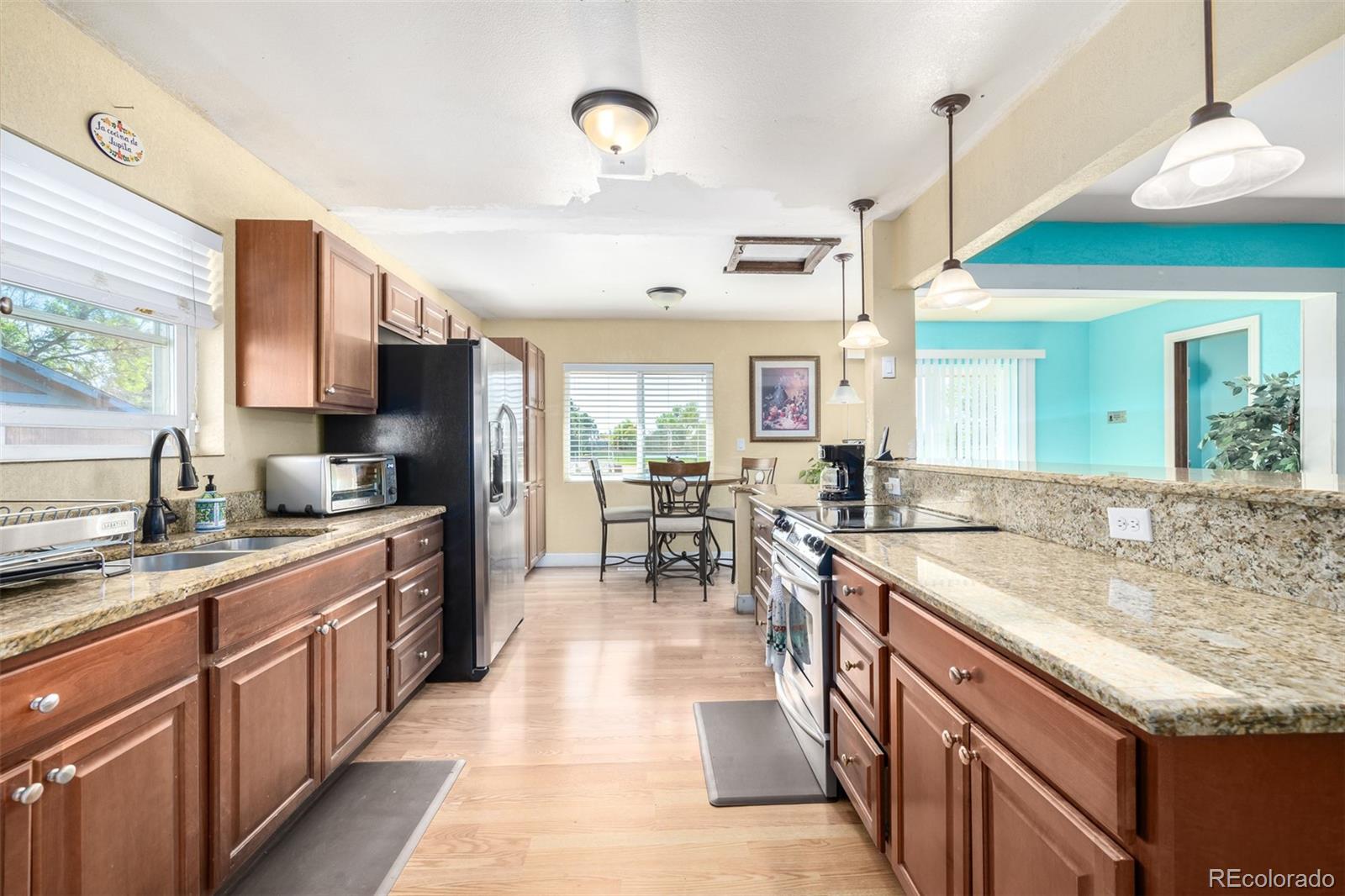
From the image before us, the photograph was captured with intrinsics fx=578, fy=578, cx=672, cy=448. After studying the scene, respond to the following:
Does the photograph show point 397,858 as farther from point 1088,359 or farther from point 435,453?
point 1088,359

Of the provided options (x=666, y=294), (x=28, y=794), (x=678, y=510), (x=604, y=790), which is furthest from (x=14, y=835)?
(x=666, y=294)

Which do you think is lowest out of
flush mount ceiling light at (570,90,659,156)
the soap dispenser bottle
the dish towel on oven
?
the dish towel on oven

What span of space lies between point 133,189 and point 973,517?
300cm

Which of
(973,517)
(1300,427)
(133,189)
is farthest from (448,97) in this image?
(1300,427)

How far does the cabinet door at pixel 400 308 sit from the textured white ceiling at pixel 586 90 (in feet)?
1.14

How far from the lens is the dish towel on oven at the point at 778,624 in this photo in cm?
223

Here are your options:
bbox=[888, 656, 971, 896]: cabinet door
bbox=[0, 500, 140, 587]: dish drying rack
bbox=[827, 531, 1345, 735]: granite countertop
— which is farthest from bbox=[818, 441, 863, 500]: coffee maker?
bbox=[0, 500, 140, 587]: dish drying rack

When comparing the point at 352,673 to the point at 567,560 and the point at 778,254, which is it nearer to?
the point at 778,254

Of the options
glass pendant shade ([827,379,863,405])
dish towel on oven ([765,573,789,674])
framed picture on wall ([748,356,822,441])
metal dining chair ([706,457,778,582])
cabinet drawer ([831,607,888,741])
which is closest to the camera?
cabinet drawer ([831,607,888,741])

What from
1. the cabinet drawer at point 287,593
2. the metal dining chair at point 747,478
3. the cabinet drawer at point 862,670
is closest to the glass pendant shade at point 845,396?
the metal dining chair at point 747,478

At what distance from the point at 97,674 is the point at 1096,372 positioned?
710 centimetres

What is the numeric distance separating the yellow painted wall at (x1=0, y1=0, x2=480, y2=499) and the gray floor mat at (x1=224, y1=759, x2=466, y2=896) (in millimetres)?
1164

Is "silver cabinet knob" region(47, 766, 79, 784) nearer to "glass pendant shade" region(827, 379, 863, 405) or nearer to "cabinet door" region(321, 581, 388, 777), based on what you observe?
"cabinet door" region(321, 581, 388, 777)

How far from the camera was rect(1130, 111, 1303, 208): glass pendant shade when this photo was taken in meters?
1.09
